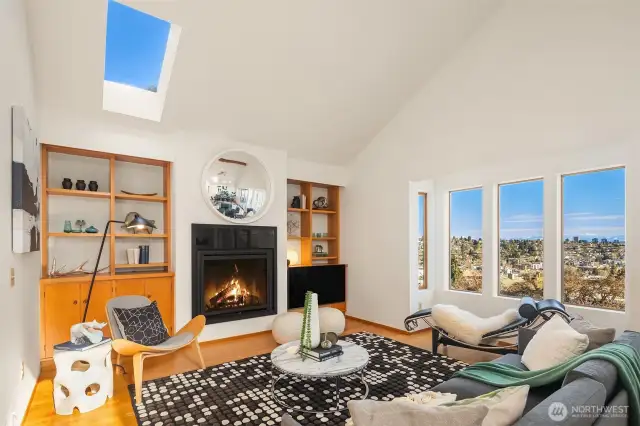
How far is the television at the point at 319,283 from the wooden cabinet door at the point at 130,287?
204cm

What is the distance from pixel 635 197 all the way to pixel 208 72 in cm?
434

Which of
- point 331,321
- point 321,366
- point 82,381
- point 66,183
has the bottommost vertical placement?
point 331,321

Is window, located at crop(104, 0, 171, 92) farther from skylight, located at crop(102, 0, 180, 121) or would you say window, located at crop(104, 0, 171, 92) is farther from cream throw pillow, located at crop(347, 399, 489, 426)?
cream throw pillow, located at crop(347, 399, 489, 426)

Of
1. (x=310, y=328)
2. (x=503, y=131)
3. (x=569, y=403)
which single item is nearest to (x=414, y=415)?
(x=569, y=403)

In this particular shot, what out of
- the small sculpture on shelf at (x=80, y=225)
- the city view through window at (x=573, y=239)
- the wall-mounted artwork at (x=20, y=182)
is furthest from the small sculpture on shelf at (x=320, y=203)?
the wall-mounted artwork at (x=20, y=182)

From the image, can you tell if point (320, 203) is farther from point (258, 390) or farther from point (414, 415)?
point (414, 415)

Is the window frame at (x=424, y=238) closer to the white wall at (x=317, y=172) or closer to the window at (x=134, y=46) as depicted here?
the white wall at (x=317, y=172)

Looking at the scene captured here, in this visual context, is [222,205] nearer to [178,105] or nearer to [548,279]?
[178,105]

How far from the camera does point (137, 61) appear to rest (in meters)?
3.92

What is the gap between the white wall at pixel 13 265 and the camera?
1.91m

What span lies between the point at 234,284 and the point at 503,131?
3876 millimetres

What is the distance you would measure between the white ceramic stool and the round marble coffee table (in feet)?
4.41

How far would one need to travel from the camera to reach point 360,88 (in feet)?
15.1

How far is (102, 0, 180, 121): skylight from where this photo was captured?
361 centimetres
